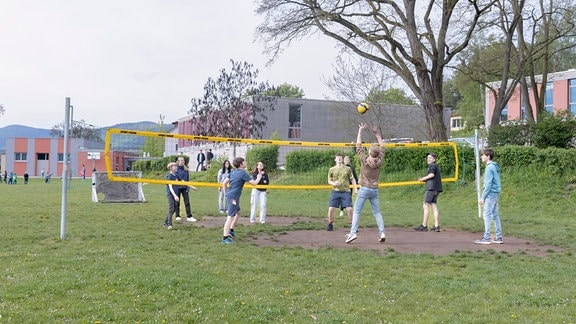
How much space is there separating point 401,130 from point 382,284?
1349 inches

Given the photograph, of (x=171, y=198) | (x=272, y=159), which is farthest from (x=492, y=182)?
(x=272, y=159)

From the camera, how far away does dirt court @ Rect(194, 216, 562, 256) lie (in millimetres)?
10422

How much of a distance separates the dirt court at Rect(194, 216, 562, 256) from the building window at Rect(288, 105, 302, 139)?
37650 millimetres

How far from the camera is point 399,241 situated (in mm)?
11430

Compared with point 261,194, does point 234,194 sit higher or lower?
higher

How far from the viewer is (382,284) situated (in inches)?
289

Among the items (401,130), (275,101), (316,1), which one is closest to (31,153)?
(275,101)

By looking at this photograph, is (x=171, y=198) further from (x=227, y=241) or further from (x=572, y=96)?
(x=572, y=96)

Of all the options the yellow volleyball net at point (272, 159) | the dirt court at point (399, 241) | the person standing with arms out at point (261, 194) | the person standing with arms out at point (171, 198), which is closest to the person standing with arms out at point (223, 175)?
the yellow volleyball net at point (272, 159)

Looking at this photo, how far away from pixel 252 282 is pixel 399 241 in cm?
484

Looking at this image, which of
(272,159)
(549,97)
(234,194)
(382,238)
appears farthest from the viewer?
(549,97)

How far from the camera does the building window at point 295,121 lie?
5131 cm

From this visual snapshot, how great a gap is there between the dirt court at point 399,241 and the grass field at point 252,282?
513 millimetres

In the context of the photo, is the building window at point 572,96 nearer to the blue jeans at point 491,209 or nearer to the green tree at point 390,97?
the green tree at point 390,97
